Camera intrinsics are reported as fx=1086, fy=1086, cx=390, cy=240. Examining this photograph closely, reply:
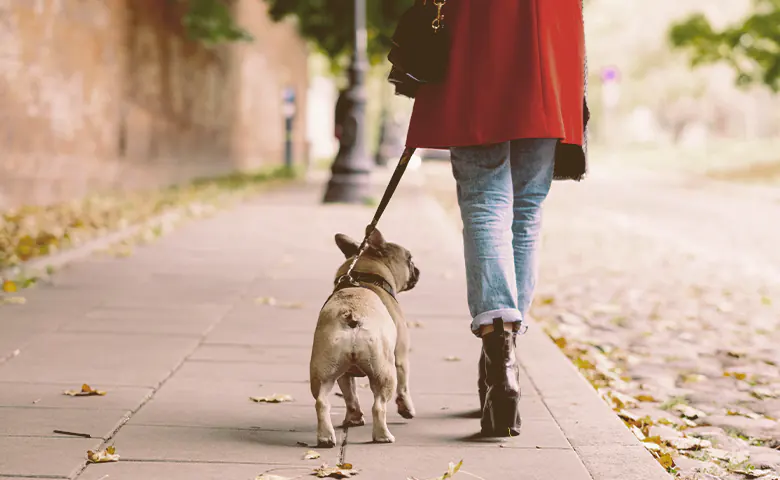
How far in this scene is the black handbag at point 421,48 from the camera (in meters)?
3.51

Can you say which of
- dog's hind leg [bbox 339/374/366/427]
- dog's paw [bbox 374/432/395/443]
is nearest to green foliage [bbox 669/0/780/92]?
dog's hind leg [bbox 339/374/366/427]

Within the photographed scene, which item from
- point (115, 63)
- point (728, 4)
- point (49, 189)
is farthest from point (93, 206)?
point (728, 4)

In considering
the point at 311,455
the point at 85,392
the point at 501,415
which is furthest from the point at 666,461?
the point at 85,392

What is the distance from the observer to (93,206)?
12961 millimetres

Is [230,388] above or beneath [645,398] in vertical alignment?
above

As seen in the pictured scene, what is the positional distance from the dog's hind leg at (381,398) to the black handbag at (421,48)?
3.22 ft

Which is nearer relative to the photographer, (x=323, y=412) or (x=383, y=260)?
(x=323, y=412)

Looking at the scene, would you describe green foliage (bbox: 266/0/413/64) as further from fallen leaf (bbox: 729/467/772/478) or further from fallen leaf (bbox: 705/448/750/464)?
fallen leaf (bbox: 729/467/772/478)

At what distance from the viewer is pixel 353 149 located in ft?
48.5

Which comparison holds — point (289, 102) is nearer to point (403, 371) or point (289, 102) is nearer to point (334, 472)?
point (403, 371)

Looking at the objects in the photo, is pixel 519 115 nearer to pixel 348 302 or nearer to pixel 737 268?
pixel 348 302

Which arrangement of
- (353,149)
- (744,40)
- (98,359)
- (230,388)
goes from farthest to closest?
1. (744,40)
2. (353,149)
3. (98,359)
4. (230,388)

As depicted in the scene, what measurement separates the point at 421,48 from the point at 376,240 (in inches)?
27.0

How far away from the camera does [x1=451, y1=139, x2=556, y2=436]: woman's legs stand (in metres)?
3.49
